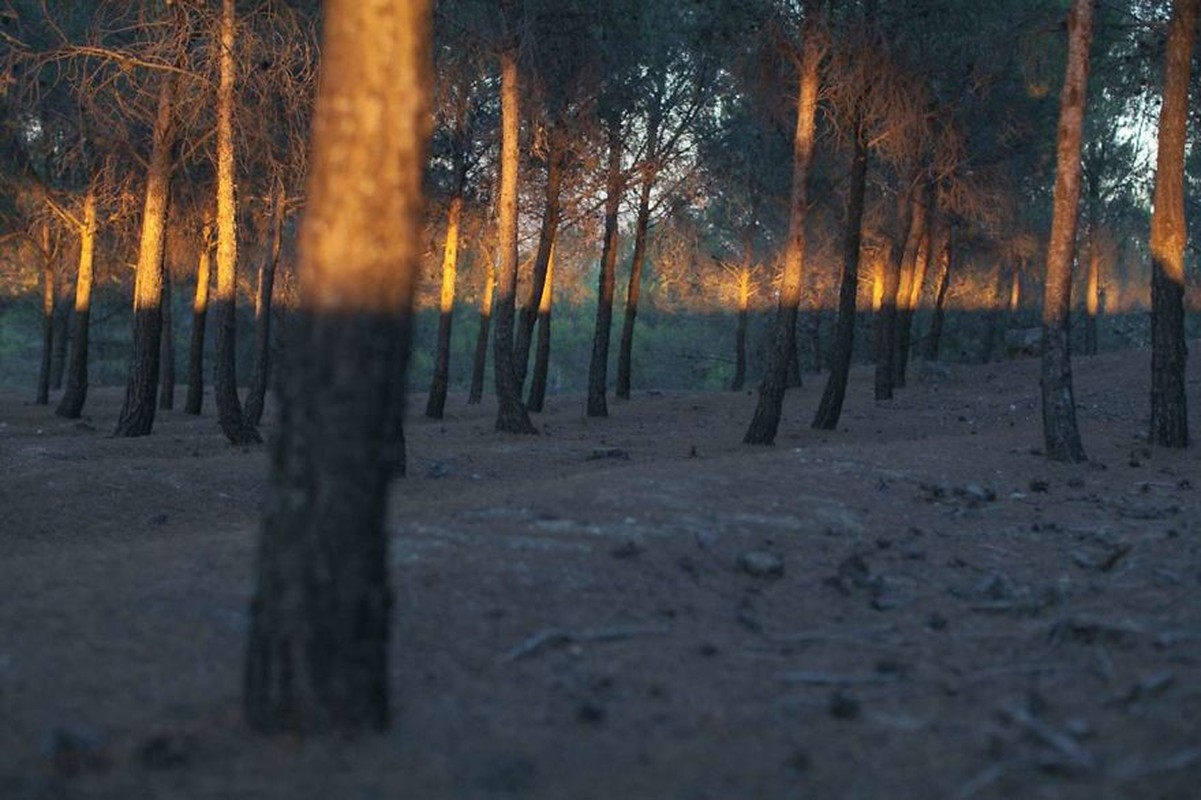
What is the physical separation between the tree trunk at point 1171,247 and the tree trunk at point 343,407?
14.0m

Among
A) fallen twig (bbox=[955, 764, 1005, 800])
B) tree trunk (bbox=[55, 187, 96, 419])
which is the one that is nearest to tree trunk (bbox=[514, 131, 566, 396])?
tree trunk (bbox=[55, 187, 96, 419])

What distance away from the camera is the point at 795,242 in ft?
58.9

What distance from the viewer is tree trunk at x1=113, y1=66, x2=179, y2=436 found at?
17875 mm

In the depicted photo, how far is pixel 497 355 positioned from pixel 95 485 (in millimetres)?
8278

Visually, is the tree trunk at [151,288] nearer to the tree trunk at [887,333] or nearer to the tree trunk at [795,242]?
the tree trunk at [795,242]

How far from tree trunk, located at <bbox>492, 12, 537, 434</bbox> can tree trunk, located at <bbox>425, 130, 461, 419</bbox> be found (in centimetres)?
528

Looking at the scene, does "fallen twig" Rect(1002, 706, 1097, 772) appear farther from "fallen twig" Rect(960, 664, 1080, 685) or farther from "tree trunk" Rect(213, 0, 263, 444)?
"tree trunk" Rect(213, 0, 263, 444)

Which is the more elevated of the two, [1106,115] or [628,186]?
[1106,115]

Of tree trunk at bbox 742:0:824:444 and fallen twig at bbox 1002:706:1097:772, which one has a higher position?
tree trunk at bbox 742:0:824:444

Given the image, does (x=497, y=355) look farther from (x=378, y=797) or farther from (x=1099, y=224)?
(x=1099, y=224)

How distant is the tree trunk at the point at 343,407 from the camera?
4.56m

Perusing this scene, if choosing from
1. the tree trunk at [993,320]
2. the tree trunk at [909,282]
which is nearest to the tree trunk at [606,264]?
the tree trunk at [909,282]

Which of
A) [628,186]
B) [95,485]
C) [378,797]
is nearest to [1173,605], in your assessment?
[378,797]

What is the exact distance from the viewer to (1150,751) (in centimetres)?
464
